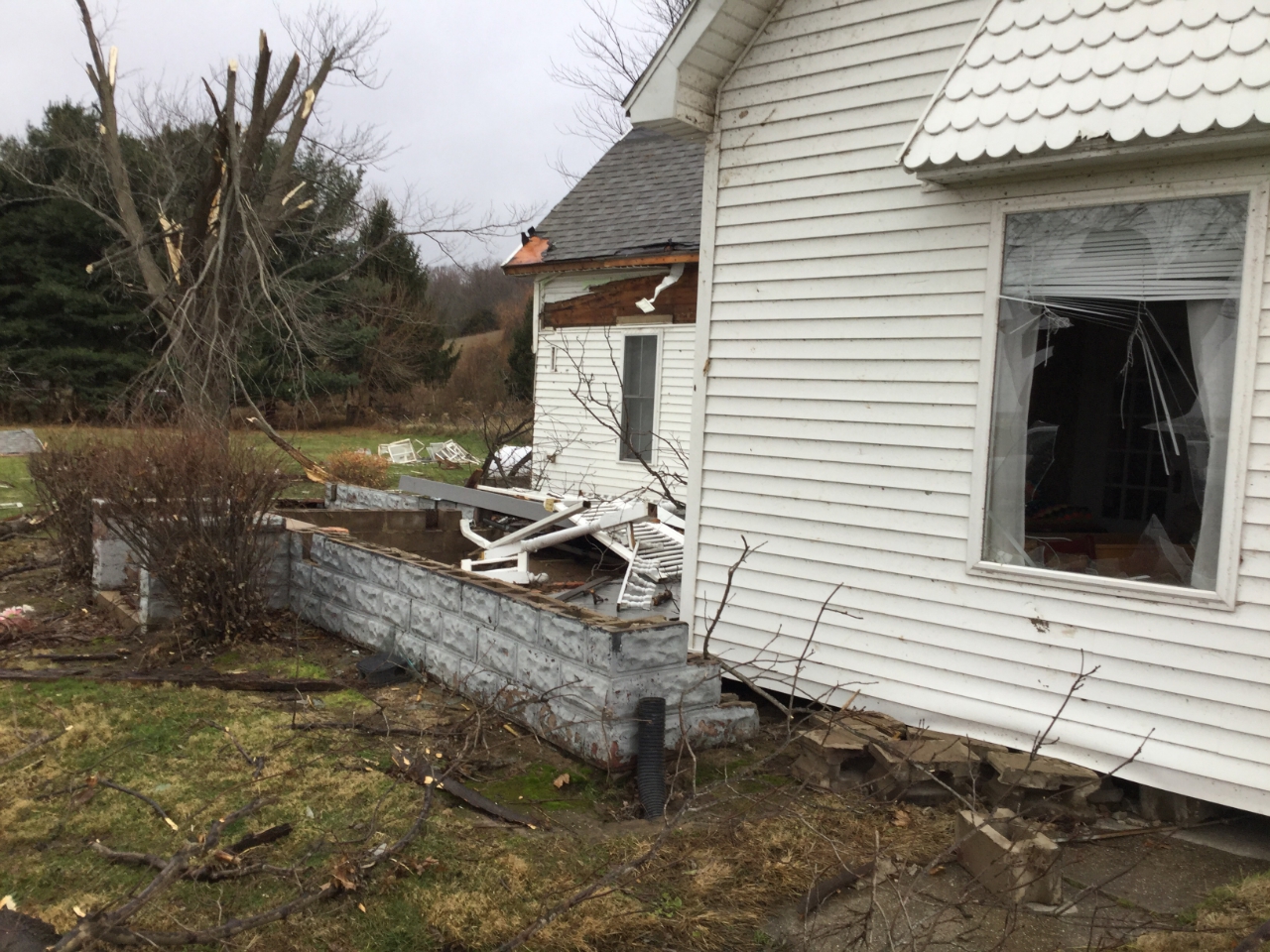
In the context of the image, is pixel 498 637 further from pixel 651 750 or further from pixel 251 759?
pixel 251 759

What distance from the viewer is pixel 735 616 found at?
5.87 meters

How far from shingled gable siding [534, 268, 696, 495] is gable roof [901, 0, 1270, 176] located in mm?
6801

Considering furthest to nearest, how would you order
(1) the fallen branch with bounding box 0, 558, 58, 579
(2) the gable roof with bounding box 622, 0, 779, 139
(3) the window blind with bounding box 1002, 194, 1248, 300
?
(1) the fallen branch with bounding box 0, 558, 58, 579, (2) the gable roof with bounding box 622, 0, 779, 139, (3) the window blind with bounding box 1002, 194, 1248, 300

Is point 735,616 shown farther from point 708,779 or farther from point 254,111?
point 254,111

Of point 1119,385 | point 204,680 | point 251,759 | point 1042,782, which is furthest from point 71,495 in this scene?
point 1119,385

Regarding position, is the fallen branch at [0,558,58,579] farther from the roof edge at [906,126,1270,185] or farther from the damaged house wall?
the roof edge at [906,126,1270,185]

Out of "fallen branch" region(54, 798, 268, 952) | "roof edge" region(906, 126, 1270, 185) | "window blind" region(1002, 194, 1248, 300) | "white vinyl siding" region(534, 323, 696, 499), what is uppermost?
"roof edge" region(906, 126, 1270, 185)

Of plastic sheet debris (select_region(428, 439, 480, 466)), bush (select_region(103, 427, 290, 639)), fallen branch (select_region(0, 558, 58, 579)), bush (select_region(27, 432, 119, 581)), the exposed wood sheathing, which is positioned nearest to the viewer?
bush (select_region(103, 427, 290, 639))

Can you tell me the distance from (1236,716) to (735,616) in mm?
2670

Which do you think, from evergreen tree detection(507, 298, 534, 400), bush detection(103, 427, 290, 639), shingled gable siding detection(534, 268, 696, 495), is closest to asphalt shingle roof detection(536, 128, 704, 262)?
shingled gable siding detection(534, 268, 696, 495)

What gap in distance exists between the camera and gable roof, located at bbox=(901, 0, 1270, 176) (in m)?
3.90

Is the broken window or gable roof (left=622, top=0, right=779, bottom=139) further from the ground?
gable roof (left=622, top=0, right=779, bottom=139)

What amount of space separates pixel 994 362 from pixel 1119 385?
735 millimetres

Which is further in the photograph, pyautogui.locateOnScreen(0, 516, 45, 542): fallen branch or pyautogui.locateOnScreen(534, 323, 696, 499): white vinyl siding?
pyautogui.locateOnScreen(534, 323, 696, 499): white vinyl siding
